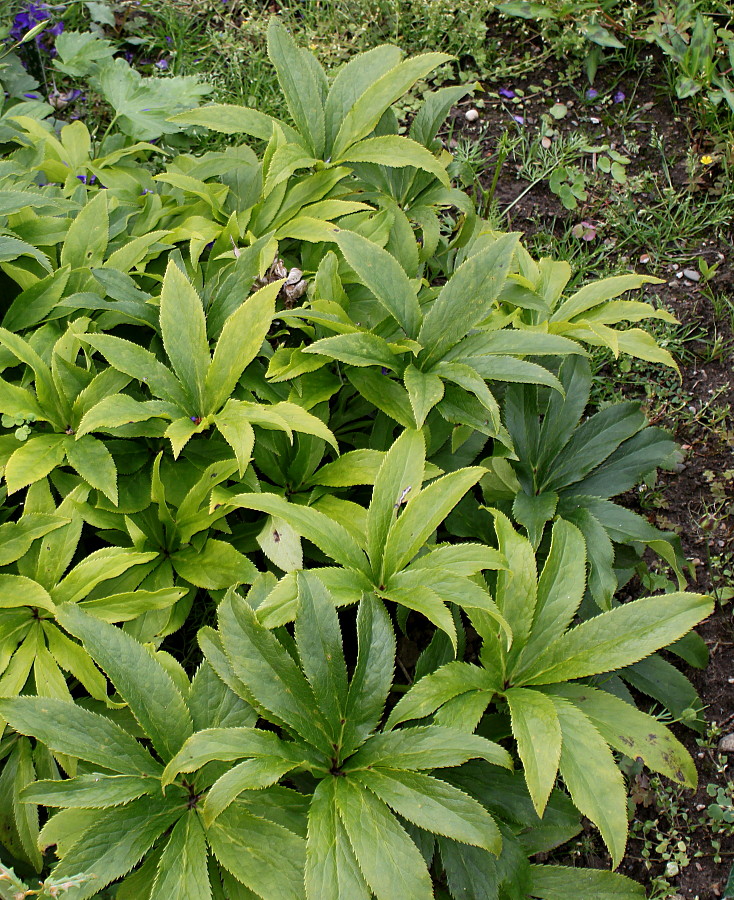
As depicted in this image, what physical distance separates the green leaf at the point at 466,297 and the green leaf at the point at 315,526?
0.49 meters

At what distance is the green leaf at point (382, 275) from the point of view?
182 cm

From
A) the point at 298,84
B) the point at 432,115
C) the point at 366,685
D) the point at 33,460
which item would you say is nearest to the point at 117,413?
the point at 33,460

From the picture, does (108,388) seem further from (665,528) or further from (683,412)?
(683,412)

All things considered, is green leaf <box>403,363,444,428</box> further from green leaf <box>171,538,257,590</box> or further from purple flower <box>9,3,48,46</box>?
purple flower <box>9,3,48,46</box>

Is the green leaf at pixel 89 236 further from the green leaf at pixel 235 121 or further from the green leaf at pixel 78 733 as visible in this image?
the green leaf at pixel 78 733

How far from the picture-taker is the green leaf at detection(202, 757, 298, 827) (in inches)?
51.9

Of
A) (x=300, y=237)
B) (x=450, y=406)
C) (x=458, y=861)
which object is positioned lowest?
(x=458, y=861)

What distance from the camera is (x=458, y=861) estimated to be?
5.24 ft

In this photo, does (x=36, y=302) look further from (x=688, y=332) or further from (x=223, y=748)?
(x=688, y=332)

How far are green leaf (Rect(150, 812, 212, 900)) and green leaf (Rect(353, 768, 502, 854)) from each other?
0.32m

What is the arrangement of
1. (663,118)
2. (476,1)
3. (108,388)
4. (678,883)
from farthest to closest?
(476,1), (663,118), (678,883), (108,388)

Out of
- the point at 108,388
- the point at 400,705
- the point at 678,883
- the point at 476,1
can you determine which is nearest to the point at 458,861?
the point at 400,705

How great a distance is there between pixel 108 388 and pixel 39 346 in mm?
241

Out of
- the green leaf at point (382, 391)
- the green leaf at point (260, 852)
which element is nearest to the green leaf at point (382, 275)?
the green leaf at point (382, 391)
